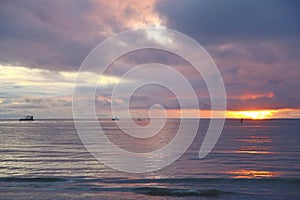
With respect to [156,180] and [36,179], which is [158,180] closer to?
[156,180]

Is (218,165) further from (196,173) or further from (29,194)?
(29,194)

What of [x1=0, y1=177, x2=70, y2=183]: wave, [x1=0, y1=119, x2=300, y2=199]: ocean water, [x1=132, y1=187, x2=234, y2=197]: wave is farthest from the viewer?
[x1=0, y1=177, x2=70, y2=183]: wave

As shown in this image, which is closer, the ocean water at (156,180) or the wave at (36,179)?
the ocean water at (156,180)

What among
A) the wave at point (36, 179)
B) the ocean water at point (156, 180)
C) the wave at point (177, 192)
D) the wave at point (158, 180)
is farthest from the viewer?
the wave at point (36, 179)

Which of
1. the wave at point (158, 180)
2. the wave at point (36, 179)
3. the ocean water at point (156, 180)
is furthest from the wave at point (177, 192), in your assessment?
the wave at point (36, 179)

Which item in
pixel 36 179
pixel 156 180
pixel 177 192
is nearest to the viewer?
A: pixel 177 192

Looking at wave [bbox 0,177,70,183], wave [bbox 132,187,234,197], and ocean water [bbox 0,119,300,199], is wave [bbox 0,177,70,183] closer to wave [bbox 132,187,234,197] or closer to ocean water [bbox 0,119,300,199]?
ocean water [bbox 0,119,300,199]

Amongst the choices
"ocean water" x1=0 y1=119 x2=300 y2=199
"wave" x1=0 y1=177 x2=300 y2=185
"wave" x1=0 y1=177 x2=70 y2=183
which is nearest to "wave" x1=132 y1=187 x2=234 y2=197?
"ocean water" x1=0 y1=119 x2=300 y2=199

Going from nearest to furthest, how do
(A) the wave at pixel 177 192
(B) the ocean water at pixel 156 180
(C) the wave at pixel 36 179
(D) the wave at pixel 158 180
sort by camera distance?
(B) the ocean water at pixel 156 180 → (A) the wave at pixel 177 192 → (D) the wave at pixel 158 180 → (C) the wave at pixel 36 179

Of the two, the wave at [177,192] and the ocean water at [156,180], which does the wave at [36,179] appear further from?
the wave at [177,192]

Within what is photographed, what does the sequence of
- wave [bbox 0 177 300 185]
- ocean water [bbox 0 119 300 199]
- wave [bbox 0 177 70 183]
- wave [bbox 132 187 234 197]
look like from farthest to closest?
wave [bbox 0 177 70 183], wave [bbox 0 177 300 185], wave [bbox 132 187 234 197], ocean water [bbox 0 119 300 199]

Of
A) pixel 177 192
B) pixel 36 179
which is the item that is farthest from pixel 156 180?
pixel 36 179

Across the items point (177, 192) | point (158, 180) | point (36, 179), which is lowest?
point (177, 192)

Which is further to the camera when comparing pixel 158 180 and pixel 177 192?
pixel 158 180
